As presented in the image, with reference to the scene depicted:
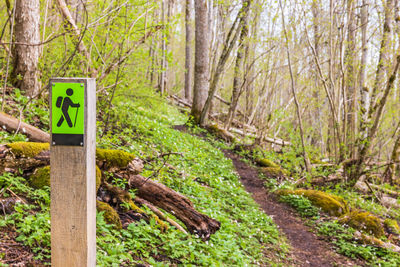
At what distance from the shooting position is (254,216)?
284 inches

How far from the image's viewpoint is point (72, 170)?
231 centimetres

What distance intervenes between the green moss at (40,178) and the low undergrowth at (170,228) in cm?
8

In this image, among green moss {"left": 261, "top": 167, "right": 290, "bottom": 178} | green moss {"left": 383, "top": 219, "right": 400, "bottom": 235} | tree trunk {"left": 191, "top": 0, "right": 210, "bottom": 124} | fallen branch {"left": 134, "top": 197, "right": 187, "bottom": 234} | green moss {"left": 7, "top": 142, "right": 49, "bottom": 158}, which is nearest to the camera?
green moss {"left": 7, "top": 142, "right": 49, "bottom": 158}

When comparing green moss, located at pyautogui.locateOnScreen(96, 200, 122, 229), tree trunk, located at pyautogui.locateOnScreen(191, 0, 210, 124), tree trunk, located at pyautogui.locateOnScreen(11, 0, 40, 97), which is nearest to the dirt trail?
green moss, located at pyautogui.locateOnScreen(96, 200, 122, 229)

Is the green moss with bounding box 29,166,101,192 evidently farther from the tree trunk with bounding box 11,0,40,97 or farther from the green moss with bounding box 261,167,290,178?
the green moss with bounding box 261,167,290,178

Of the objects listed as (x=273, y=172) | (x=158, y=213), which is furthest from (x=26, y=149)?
(x=273, y=172)

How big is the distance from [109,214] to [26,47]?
4720 millimetres

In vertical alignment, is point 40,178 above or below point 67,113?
below

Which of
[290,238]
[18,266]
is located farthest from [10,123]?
[290,238]

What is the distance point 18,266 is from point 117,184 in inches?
73.7

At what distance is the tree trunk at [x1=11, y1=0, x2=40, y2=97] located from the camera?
680cm

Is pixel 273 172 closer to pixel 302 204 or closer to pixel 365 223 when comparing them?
pixel 302 204

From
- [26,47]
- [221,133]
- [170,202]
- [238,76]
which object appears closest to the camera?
[170,202]

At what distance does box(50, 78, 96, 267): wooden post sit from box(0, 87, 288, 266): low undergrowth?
2.48ft
